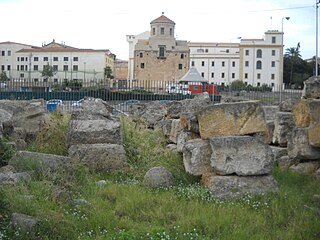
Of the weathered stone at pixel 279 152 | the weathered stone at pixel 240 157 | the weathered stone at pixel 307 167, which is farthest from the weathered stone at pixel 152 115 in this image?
the weathered stone at pixel 240 157

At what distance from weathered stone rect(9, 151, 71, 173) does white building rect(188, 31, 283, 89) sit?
93.1m

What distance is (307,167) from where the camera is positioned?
29.4 feet

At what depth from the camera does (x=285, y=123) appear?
33.8 ft

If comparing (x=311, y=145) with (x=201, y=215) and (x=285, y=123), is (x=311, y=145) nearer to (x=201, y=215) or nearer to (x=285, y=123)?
(x=285, y=123)

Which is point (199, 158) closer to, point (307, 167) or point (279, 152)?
point (307, 167)

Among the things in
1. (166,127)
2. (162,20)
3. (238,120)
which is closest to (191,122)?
(238,120)

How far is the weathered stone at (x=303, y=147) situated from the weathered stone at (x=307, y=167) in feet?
0.34

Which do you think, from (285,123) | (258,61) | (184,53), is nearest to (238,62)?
(258,61)

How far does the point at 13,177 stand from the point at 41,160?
110 centimetres

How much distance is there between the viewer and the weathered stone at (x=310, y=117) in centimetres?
826

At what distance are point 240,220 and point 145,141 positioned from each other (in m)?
4.85

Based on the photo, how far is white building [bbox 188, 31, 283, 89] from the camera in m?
103

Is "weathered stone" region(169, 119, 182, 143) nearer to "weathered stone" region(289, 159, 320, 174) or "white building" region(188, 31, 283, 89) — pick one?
"weathered stone" region(289, 159, 320, 174)

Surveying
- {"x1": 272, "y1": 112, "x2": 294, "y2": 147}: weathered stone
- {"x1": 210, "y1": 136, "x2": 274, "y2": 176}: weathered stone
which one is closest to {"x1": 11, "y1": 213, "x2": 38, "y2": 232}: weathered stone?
{"x1": 210, "y1": 136, "x2": 274, "y2": 176}: weathered stone
